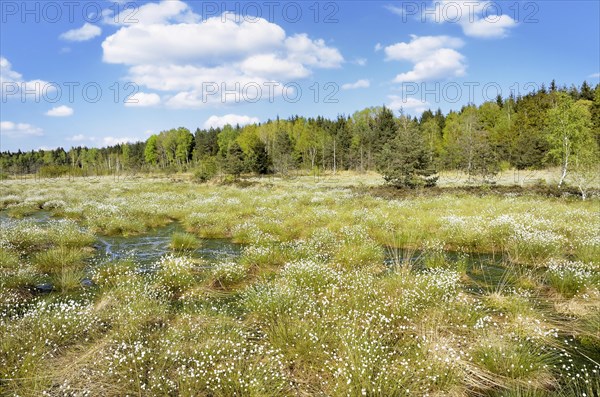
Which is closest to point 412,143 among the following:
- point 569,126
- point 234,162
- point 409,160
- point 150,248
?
point 409,160

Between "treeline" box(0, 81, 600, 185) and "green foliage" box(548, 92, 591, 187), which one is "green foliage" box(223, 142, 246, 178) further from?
"green foliage" box(548, 92, 591, 187)

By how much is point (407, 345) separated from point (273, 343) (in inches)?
98.5

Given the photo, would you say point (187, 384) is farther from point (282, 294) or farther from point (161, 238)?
point (161, 238)

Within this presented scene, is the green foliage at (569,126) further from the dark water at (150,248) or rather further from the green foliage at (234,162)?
the green foliage at (234,162)

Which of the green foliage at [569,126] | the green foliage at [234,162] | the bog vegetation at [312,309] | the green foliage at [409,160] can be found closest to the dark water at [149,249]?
the bog vegetation at [312,309]

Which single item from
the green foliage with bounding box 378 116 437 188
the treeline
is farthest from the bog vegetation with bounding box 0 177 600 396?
the treeline

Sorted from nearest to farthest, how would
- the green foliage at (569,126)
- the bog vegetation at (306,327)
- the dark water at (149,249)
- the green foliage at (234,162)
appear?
the bog vegetation at (306,327), the dark water at (149,249), the green foliage at (569,126), the green foliage at (234,162)

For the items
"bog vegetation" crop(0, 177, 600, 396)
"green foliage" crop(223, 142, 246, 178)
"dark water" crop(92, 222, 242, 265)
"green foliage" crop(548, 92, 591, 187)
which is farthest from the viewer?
"green foliage" crop(223, 142, 246, 178)

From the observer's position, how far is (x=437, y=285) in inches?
321

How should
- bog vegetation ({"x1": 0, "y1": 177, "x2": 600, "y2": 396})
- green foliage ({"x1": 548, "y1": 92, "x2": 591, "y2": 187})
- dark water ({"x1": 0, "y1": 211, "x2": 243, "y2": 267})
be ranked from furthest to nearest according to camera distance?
green foliage ({"x1": 548, "y1": 92, "x2": 591, "y2": 187}), dark water ({"x1": 0, "y1": 211, "x2": 243, "y2": 267}), bog vegetation ({"x1": 0, "y1": 177, "x2": 600, "y2": 396})

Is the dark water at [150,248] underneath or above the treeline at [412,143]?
underneath

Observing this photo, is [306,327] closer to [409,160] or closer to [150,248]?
[150,248]

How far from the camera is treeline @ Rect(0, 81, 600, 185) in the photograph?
34.2 metres

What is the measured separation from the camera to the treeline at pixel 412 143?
112ft
